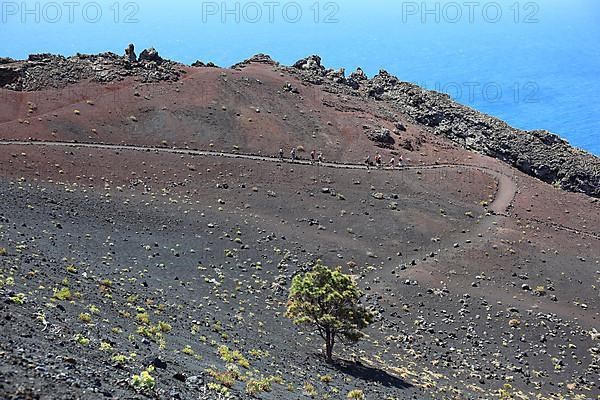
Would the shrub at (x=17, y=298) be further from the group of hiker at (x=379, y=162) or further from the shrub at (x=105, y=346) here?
the group of hiker at (x=379, y=162)

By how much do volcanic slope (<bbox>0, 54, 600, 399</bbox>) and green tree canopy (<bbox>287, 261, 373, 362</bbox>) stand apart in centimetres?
153

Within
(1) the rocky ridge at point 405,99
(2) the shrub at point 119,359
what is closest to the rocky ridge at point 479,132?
(1) the rocky ridge at point 405,99

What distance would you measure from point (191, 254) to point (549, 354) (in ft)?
67.7

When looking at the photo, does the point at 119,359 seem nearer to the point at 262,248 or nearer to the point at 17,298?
the point at 17,298

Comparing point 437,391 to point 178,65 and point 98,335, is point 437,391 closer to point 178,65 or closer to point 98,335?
point 98,335

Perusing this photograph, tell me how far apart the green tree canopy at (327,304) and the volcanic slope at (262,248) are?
153 cm

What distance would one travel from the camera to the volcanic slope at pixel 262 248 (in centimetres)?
2100

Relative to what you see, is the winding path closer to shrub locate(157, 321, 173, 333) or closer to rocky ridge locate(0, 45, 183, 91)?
rocky ridge locate(0, 45, 183, 91)

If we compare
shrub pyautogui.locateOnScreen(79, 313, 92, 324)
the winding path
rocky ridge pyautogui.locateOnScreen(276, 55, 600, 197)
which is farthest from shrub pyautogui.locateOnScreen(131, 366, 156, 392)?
rocky ridge pyautogui.locateOnScreen(276, 55, 600, 197)

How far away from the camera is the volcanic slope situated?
21.0m

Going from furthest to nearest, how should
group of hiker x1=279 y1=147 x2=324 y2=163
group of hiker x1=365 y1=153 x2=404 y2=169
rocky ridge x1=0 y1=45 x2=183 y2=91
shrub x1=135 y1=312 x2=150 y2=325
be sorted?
rocky ridge x1=0 y1=45 x2=183 y2=91, group of hiker x1=365 y1=153 x2=404 y2=169, group of hiker x1=279 y1=147 x2=324 y2=163, shrub x1=135 y1=312 x2=150 y2=325

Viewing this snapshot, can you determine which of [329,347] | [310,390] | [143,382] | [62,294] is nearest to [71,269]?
[62,294]

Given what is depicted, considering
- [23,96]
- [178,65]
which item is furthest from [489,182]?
[23,96]

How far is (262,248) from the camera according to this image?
41.9m
